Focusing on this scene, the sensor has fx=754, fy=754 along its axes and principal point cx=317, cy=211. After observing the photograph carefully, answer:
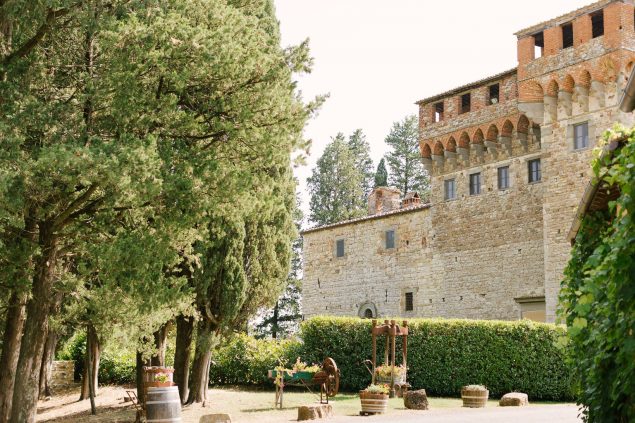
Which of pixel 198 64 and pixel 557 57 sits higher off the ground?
pixel 557 57

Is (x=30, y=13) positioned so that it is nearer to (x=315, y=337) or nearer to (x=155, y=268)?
(x=155, y=268)

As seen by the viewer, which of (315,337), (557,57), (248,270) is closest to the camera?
(248,270)

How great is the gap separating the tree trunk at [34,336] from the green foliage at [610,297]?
322 inches

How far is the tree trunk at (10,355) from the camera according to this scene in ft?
43.1

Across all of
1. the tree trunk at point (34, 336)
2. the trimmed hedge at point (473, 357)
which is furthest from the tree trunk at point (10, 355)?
the trimmed hedge at point (473, 357)

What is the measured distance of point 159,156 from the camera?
1152 centimetres

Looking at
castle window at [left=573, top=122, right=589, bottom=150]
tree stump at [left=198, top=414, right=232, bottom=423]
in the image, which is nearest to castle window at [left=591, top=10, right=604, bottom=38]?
castle window at [left=573, top=122, right=589, bottom=150]

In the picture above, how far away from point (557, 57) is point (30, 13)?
19.3 meters

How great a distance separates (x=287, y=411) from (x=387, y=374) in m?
3.99

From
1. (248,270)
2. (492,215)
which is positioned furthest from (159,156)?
(492,215)

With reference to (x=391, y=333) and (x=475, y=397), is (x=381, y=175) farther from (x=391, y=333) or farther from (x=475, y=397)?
(x=475, y=397)

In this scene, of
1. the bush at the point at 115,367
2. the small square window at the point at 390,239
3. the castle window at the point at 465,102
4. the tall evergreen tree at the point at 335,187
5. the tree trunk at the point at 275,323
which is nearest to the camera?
the bush at the point at 115,367

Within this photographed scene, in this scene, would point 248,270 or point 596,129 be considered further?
point 596,129

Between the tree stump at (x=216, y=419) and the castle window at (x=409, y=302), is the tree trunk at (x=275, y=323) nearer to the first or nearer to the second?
the castle window at (x=409, y=302)
